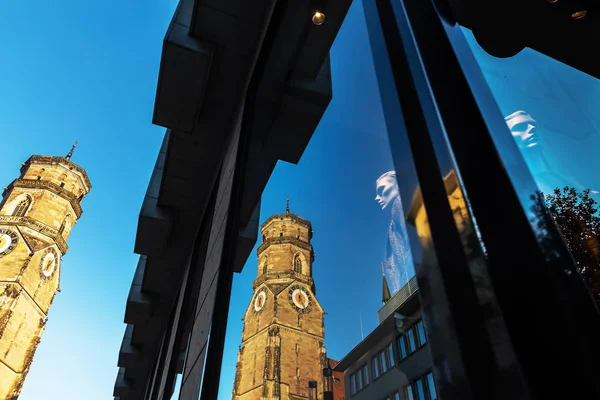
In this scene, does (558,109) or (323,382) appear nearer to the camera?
(558,109)

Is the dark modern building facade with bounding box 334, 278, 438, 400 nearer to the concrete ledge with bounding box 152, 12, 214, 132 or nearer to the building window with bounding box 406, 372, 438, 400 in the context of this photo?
the building window with bounding box 406, 372, 438, 400

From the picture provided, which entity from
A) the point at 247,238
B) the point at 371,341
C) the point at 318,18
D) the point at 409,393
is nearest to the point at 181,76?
the point at 318,18

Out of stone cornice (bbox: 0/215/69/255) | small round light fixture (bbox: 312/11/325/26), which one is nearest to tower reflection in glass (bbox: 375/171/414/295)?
small round light fixture (bbox: 312/11/325/26)

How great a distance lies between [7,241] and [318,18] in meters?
49.5

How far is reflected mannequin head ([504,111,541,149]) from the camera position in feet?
3.64

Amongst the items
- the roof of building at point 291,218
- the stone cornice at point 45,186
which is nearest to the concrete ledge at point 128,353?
the roof of building at point 291,218

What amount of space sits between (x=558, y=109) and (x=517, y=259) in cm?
130

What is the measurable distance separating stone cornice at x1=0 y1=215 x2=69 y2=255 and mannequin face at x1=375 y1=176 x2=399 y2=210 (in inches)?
2028

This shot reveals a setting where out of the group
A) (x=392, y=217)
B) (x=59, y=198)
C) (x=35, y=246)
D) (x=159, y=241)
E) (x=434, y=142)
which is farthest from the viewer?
(x=59, y=198)

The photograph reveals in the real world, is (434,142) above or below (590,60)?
below

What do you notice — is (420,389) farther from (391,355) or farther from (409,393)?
(391,355)

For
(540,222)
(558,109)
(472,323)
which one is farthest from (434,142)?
(558,109)

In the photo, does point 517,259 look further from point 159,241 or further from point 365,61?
point 159,241

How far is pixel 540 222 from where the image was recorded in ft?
2.74
